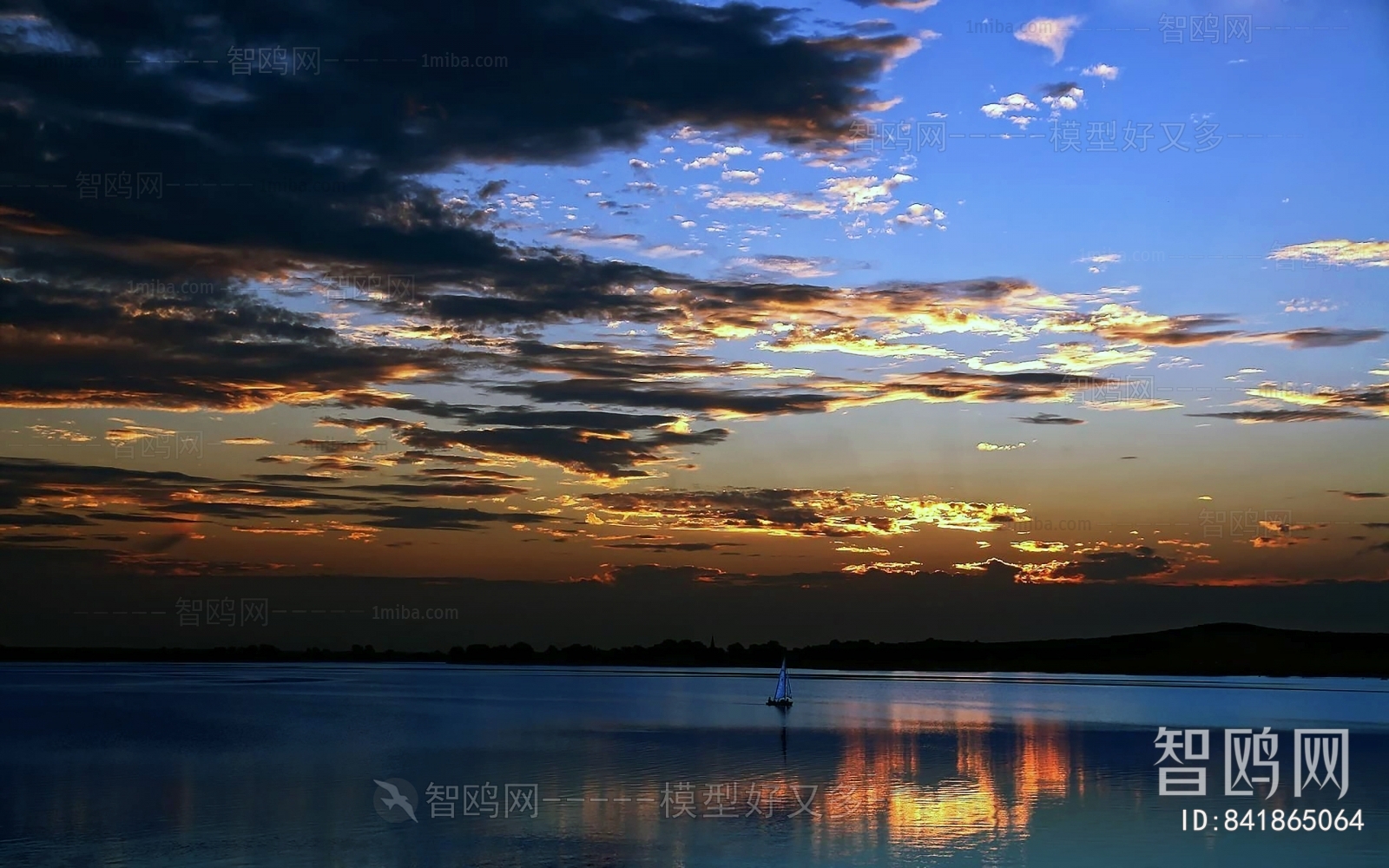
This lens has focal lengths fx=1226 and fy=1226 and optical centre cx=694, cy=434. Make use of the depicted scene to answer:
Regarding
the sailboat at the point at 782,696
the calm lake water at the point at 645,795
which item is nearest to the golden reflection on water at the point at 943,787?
the calm lake water at the point at 645,795

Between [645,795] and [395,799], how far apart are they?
30.3ft

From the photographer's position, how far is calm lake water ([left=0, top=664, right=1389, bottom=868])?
34.5 m

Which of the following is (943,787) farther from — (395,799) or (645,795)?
(395,799)

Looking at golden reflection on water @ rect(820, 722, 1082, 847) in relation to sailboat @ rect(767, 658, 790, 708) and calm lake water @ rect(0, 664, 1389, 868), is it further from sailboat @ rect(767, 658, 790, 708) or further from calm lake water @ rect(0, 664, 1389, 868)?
sailboat @ rect(767, 658, 790, 708)

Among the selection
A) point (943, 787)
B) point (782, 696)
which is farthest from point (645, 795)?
point (782, 696)

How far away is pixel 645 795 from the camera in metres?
46.3

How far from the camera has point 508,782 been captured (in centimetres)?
5075

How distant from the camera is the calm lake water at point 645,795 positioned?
3453cm

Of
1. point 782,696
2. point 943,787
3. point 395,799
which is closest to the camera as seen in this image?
point 395,799

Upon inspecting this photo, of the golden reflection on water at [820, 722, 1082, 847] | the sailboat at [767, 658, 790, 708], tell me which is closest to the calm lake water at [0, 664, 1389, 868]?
the golden reflection on water at [820, 722, 1082, 847]

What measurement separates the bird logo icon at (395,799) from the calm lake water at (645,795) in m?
0.30

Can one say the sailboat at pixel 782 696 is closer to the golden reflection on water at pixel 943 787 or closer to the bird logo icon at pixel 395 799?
the golden reflection on water at pixel 943 787

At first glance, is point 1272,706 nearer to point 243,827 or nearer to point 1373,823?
point 1373,823

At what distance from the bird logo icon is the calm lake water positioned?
299 millimetres
